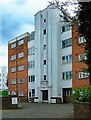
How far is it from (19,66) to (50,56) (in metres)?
11.3

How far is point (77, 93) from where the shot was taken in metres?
15.7

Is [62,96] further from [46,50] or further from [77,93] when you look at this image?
[77,93]

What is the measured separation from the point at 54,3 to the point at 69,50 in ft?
86.3

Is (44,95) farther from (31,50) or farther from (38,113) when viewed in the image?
(38,113)

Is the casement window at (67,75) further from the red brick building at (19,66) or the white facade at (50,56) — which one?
the red brick building at (19,66)

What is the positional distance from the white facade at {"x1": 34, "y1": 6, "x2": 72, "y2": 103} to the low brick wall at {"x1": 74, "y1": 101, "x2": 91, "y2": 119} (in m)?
23.9

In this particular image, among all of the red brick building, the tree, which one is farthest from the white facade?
the tree

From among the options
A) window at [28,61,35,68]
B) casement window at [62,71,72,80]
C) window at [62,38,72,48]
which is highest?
window at [62,38,72,48]

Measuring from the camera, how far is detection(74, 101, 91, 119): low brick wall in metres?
12.8

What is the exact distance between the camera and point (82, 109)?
13531 mm

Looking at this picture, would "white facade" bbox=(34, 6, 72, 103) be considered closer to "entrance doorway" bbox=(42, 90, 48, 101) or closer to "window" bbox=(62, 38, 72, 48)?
"entrance doorway" bbox=(42, 90, 48, 101)

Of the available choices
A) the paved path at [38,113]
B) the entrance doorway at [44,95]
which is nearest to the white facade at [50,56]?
the entrance doorway at [44,95]

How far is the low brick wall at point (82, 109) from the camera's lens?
12.8 meters

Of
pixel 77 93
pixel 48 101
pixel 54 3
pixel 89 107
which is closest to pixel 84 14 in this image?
pixel 54 3
